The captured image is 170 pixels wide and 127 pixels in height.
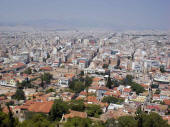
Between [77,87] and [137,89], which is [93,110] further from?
[137,89]

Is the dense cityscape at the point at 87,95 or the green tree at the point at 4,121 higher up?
the green tree at the point at 4,121

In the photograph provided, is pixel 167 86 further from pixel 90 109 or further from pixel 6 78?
pixel 6 78

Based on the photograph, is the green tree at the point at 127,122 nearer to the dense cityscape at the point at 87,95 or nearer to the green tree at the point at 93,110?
the dense cityscape at the point at 87,95

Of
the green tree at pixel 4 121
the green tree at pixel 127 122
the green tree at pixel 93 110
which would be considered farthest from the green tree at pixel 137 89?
the green tree at pixel 4 121

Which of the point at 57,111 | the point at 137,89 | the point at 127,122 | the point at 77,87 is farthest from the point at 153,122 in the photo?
the point at 77,87

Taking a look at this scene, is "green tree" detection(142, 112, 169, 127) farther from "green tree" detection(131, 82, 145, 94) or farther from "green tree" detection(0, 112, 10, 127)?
"green tree" detection(131, 82, 145, 94)

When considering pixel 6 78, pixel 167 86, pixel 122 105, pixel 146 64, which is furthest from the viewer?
pixel 146 64

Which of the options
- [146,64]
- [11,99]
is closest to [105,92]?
[11,99]

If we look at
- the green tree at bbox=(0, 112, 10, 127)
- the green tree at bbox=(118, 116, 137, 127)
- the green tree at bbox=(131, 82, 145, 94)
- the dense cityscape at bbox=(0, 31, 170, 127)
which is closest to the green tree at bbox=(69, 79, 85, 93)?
the dense cityscape at bbox=(0, 31, 170, 127)
